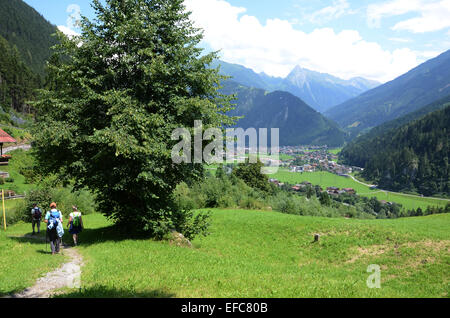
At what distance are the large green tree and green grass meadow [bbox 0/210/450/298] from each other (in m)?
3.49

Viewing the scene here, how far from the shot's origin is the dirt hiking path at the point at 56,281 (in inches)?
378

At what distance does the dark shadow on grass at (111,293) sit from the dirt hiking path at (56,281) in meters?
1.04

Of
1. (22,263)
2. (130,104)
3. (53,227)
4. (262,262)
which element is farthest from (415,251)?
(22,263)

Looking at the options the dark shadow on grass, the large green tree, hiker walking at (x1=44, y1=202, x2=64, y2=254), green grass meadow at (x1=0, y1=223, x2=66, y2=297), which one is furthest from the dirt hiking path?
the large green tree

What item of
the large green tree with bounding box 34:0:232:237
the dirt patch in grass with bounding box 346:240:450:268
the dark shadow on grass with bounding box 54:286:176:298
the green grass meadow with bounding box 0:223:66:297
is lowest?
the dirt patch in grass with bounding box 346:240:450:268

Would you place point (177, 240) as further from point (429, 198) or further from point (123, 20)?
point (429, 198)

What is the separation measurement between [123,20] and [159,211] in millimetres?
12644

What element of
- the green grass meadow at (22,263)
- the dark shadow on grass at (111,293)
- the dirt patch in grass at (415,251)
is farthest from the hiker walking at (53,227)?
the dirt patch in grass at (415,251)

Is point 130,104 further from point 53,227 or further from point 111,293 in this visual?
point 111,293

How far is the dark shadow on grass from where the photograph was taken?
8729 millimetres

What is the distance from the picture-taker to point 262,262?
63.1 feet

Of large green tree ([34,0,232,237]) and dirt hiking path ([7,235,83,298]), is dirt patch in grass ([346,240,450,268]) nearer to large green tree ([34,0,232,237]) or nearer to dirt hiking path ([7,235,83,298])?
large green tree ([34,0,232,237])

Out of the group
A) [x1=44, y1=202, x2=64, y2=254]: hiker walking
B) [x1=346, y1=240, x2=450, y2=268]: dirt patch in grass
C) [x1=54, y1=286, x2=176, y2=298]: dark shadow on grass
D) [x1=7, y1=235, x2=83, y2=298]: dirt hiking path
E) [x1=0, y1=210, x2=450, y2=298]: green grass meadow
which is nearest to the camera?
[x1=54, y1=286, x2=176, y2=298]: dark shadow on grass

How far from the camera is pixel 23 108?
118m
